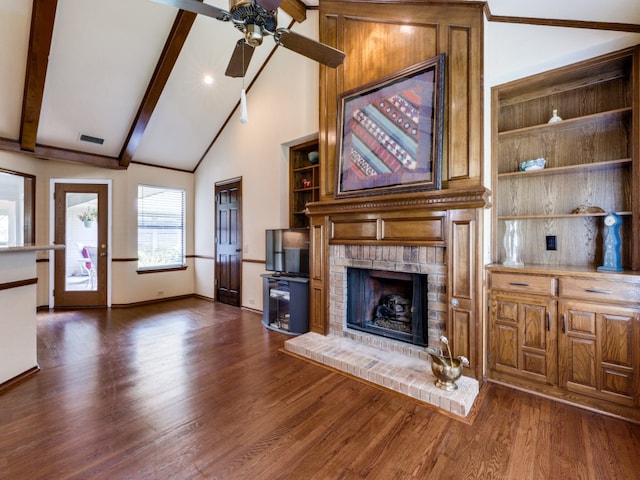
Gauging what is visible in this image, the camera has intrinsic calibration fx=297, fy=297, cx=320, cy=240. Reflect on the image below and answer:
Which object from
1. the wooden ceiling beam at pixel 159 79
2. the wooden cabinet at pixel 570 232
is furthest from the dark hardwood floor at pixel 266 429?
the wooden ceiling beam at pixel 159 79

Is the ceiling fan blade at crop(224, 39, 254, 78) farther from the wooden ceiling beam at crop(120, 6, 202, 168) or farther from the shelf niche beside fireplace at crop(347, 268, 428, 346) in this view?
the shelf niche beside fireplace at crop(347, 268, 428, 346)

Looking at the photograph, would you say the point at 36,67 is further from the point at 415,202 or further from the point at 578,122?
the point at 578,122

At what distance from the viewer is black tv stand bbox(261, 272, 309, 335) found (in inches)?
149

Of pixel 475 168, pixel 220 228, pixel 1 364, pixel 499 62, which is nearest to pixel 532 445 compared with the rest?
pixel 475 168

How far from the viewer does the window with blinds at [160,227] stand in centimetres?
557

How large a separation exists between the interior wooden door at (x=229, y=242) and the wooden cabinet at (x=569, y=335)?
12.9 feet

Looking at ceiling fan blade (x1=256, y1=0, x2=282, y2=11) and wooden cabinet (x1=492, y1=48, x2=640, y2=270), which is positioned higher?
ceiling fan blade (x1=256, y1=0, x2=282, y2=11)

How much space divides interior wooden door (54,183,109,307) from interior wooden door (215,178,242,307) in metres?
1.92

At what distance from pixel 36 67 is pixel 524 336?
5.78m

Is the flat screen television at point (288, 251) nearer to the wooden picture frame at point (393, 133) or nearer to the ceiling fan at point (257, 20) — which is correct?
the wooden picture frame at point (393, 133)

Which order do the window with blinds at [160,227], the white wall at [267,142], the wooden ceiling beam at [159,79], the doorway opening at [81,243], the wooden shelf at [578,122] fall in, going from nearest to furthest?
the wooden shelf at [578,122], the wooden ceiling beam at [159,79], the white wall at [267,142], the doorway opening at [81,243], the window with blinds at [160,227]

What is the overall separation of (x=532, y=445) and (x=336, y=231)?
236cm

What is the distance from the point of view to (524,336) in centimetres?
247

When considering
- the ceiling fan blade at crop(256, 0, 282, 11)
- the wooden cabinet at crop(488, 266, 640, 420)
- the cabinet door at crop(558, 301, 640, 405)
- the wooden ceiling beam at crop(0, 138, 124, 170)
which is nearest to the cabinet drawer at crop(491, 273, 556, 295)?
the wooden cabinet at crop(488, 266, 640, 420)
